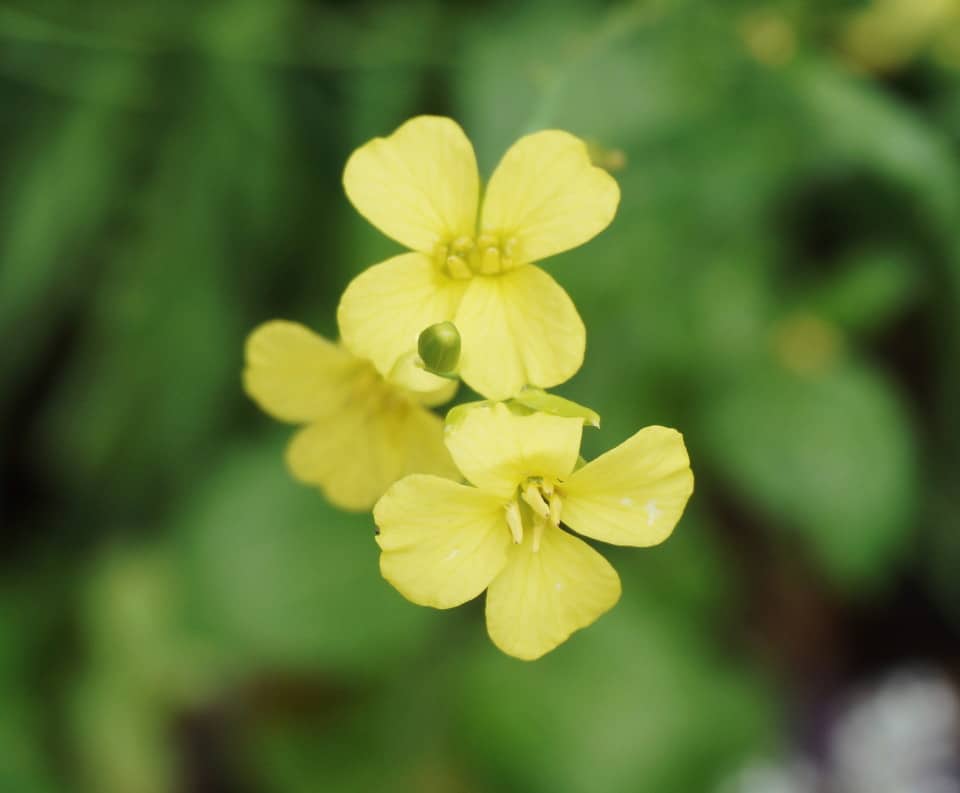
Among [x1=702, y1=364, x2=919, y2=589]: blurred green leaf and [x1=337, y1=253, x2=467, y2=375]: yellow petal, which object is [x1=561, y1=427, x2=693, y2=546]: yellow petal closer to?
[x1=337, y1=253, x2=467, y2=375]: yellow petal

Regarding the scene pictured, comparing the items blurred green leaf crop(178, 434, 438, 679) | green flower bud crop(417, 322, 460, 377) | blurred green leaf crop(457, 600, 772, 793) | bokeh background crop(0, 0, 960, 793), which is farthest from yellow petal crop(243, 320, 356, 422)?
blurred green leaf crop(457, 600, 772, 793)

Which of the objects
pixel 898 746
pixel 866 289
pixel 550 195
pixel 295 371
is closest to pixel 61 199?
pixel 295 371

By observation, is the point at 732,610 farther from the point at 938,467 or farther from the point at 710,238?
the point at 710,238

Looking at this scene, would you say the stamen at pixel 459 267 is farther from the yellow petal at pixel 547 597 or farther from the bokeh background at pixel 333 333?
the bokeh background at pixel 333 333

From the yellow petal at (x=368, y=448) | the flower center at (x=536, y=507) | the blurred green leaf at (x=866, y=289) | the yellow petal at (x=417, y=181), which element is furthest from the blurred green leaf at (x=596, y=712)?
the yellow petal at (x=417, y=181)

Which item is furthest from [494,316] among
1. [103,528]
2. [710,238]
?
[103,528]
